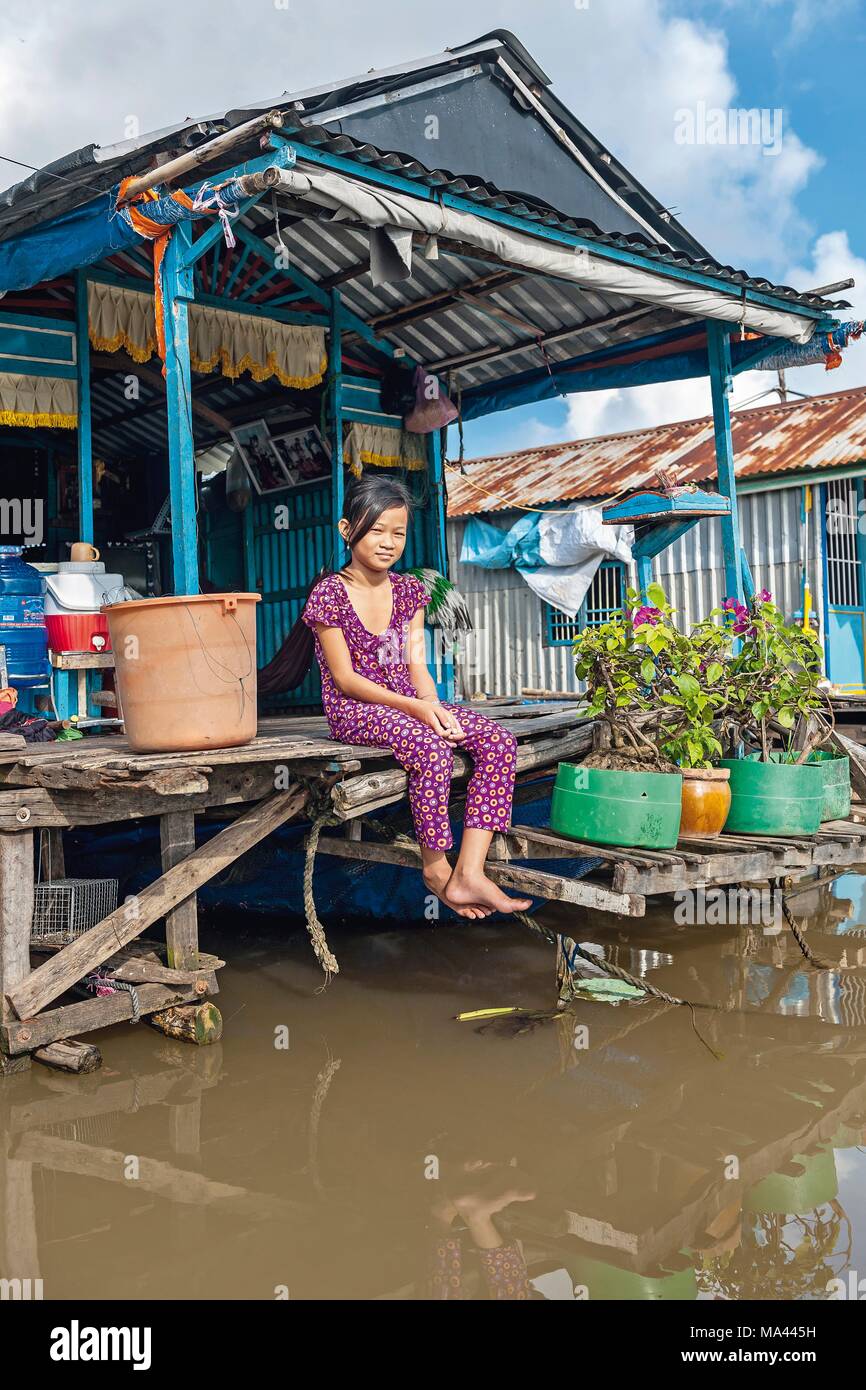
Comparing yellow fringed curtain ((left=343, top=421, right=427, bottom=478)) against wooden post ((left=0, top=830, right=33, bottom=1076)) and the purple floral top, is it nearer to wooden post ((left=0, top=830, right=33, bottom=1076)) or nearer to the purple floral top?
the purple floral top

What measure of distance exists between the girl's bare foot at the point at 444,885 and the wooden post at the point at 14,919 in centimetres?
169

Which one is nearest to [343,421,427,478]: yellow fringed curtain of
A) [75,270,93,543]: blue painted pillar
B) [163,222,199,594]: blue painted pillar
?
[75,270,93,543]: blue painted pillar

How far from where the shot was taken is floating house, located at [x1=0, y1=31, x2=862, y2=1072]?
15.0 ft

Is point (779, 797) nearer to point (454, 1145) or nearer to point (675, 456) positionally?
point (454, 1145)

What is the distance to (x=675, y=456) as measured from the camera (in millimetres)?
14922

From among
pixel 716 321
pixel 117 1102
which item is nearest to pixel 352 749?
pixel 117 1102

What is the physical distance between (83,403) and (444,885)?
444 centimetres

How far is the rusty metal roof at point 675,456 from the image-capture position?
42.5ft

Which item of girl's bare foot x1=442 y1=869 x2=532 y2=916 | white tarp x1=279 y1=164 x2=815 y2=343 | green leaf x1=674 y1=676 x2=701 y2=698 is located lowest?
girl's bare foot x1=442 y1=869 x2=532 y2=916

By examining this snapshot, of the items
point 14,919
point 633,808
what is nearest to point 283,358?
point 14,919

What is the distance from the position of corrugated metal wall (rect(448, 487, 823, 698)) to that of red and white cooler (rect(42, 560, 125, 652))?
8.19 m

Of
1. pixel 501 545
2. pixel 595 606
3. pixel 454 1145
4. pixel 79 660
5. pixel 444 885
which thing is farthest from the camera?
pixel 501 545

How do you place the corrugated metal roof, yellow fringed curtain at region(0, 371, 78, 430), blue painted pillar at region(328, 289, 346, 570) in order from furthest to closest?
blue painted pillar at region(328, 289, 346, 570) < yellow fringed curtain at region(0, 371, 78, 430) < the corrugated metal roof
